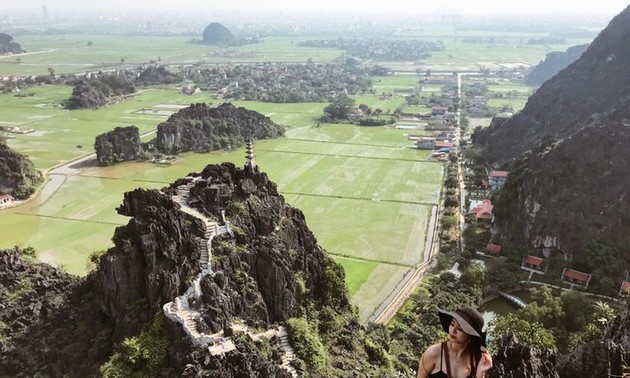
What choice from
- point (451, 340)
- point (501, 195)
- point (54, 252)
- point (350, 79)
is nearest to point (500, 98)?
point (350, 79)

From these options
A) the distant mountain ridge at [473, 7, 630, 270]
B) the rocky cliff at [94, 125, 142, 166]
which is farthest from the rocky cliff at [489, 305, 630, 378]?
the rocky cliff at [94, 125, 142, 166]

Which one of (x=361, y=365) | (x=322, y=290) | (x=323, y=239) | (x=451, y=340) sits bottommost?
(x=323, y=239)

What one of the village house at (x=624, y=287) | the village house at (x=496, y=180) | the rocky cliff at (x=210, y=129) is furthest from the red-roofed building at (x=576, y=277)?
the rocky cliff at (x=210, y=129)

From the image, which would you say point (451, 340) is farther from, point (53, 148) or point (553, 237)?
point (53, 148)

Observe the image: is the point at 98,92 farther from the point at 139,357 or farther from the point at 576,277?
the point at 139,357

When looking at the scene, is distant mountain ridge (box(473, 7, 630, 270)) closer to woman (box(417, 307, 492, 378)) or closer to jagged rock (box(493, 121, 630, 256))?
jagged rock (box(493, 121, 630, 256))

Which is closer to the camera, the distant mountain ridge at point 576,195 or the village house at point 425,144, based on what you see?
the distant mountain ridge at point 576,195

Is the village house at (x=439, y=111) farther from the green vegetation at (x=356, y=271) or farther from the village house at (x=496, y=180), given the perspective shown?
the green vegetation at (x=356, y=271)
